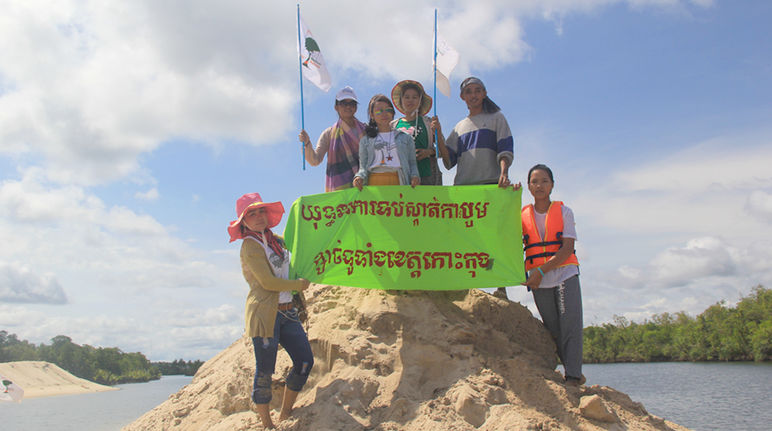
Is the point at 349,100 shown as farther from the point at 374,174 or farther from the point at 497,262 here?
the point at 497,262

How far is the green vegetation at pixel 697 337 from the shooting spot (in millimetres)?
39250

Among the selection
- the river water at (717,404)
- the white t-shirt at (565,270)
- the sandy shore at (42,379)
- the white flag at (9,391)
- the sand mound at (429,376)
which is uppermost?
the white t-shirt at (565,270)

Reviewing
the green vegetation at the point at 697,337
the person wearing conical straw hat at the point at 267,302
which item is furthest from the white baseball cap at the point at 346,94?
the green vegetation at the point at 697,337

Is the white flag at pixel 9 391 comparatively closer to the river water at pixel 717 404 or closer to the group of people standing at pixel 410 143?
the group of people standing at pixel 410 143

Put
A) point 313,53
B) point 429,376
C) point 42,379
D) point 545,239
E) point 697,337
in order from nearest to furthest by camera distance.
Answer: point 429,376 → point 545,239 → point 313,53 → point 42,379 → point 697,337

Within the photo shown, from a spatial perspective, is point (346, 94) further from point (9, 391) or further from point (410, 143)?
point (9, 391)

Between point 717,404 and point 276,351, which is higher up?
point 276,351

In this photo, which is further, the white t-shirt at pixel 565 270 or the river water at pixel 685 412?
the river water at pixel 685 412

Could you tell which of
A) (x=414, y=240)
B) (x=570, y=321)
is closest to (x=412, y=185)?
(x=414, y=240)

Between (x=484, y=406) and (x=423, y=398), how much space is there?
0.46m

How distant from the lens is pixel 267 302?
348 cm

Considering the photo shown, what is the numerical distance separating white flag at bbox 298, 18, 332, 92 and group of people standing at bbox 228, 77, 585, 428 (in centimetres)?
72

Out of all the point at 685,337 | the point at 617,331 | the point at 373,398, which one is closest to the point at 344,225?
the point at 373,398

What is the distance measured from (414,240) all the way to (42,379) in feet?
144
